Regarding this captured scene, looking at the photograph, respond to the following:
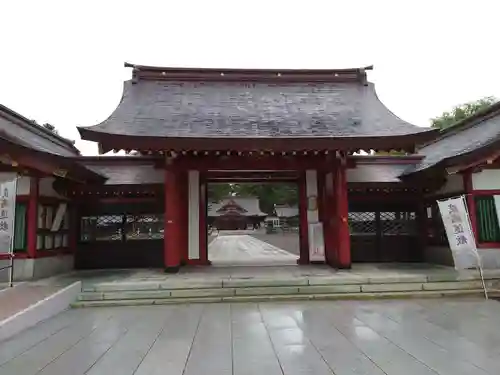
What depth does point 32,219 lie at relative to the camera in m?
10.2

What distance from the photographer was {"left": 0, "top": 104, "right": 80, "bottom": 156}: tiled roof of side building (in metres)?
11.3

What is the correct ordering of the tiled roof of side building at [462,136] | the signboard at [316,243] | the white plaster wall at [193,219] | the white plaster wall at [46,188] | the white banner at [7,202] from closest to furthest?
the white banner at [7,202] < the white plaster wall at [46,188] < the tiled roof of side building at [462,136] < the signboard at [316,243] < the white plaster wall at [193,219]

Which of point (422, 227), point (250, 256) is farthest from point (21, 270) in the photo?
point (422, 227)

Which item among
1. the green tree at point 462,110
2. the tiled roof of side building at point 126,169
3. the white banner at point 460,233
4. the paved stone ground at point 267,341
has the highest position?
the green tree at point 462,110

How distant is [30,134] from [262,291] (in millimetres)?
9177

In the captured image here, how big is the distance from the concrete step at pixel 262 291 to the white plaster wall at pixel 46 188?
148 inches

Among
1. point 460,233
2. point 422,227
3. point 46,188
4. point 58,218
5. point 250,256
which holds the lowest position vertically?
point 250,256

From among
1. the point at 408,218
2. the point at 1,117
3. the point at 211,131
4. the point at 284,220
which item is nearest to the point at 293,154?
the point at 211,131

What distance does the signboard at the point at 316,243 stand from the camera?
1200 cm

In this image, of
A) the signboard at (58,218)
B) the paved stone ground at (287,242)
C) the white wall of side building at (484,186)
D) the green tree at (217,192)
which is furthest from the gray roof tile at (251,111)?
the green tree at (217,192)

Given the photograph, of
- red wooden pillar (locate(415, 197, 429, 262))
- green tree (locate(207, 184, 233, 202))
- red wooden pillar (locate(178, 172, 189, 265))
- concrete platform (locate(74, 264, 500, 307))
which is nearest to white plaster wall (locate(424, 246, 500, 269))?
red wooden pillar (locate(415, 197, 429, 262))

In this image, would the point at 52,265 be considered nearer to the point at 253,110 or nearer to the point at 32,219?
the point at 32,219

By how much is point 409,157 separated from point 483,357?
10.2 metres

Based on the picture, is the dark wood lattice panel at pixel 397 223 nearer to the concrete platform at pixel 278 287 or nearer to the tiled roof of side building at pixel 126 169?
the concrete platform at pixel 278 287
